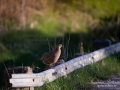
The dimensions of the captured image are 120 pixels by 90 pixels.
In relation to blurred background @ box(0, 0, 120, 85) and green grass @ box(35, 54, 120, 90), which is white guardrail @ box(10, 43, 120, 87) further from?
blurred background @ box(0, 0, 120, 85)

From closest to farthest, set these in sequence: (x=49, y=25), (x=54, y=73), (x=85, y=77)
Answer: (x=54, y=73)
(x=85, y=77)
(x=49, y=25)

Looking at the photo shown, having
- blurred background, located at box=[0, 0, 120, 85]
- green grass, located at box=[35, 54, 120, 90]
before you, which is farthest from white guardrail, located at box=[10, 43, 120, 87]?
blurred background, located at box=[0, 0, 120, 85]

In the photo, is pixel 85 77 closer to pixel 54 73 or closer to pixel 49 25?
pixel 54 73

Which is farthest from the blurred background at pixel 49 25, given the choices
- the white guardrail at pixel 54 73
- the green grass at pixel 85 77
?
the green grass at pixel 85 77

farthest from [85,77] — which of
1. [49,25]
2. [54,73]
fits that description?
[49,25]

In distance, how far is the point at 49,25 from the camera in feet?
86.5

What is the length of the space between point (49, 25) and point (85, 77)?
15577 mm

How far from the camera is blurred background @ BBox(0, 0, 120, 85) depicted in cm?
2142

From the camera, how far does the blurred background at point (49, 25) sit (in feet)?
70.3

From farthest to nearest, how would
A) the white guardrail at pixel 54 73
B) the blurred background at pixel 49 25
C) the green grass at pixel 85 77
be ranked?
the blurred background at pixel 49 25, the green grass at pixel 85 77, the white guardrail at pixel 54 73

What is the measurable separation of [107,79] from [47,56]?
176cm

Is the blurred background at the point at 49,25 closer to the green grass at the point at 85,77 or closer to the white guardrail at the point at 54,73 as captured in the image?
the white guardrail at the point at 54,73

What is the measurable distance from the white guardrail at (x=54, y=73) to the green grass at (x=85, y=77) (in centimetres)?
13

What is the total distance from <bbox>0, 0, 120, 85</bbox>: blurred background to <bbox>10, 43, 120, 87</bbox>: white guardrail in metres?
5.87
